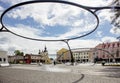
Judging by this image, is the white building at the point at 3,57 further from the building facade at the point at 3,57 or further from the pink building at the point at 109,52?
the pink building at the point at 109,52

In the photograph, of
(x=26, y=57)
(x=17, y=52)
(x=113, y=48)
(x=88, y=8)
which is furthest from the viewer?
(x=17, y=52)

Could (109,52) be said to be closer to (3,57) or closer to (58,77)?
(3,57)

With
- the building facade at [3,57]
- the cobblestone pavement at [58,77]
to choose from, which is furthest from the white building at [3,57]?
the cobblestone pavement at [58,77]

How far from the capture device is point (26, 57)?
158m

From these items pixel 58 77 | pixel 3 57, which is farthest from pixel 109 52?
pixel 58 77

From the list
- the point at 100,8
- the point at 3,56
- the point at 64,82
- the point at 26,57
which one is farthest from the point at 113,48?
the point at 100,8

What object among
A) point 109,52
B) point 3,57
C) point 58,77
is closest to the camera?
point 58,77

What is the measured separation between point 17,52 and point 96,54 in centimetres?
5951

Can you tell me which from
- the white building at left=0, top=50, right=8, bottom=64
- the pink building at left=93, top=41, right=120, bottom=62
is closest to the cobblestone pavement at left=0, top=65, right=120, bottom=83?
the white building at left=0, top=50, right=8, bottom=64

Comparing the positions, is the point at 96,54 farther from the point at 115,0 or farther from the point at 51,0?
the point at 51,0

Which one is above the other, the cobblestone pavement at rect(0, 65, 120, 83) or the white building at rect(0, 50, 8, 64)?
the white building at rect(0, 50, 8, 64)

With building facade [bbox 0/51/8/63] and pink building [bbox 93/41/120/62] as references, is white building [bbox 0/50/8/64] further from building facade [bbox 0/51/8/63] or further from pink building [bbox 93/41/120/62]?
pink building [bbox 93/41/120/62]

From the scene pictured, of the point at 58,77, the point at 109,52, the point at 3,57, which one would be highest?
the point at 109,52

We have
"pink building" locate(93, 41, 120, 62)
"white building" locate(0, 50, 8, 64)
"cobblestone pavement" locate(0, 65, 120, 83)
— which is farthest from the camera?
"pink building" locate(93, 41, 120, 62)
